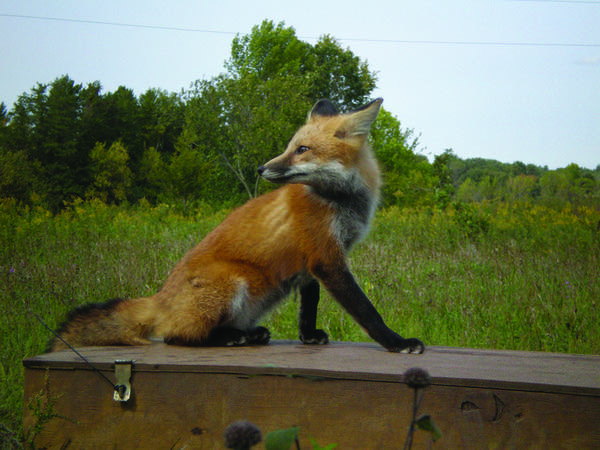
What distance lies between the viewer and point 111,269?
19.5 feet

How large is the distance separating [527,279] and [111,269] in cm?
472

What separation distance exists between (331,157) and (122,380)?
158 centimetres

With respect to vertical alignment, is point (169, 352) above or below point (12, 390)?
above

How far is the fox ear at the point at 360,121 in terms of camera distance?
9.64 ft

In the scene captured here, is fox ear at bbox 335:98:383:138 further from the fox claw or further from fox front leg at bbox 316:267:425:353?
the fox claw

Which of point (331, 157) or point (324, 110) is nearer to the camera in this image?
point (331, 157)

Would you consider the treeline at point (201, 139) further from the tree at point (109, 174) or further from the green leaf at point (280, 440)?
the green leaf at point (280, 440)

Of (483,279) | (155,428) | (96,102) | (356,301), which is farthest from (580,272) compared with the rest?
(96,102)

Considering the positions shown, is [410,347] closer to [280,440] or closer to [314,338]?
[314,338]

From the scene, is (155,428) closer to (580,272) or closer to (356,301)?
(356,301)

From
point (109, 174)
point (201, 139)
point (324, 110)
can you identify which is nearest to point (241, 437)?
point (324, 110)

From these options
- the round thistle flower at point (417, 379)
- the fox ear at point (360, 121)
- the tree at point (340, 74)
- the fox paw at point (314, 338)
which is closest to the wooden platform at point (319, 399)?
the fox paw at point (314, 338)

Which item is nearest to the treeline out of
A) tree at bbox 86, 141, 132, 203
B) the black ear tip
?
tree at bbox 86, 141, 132, 203

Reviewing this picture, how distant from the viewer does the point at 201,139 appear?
87.6 feet
